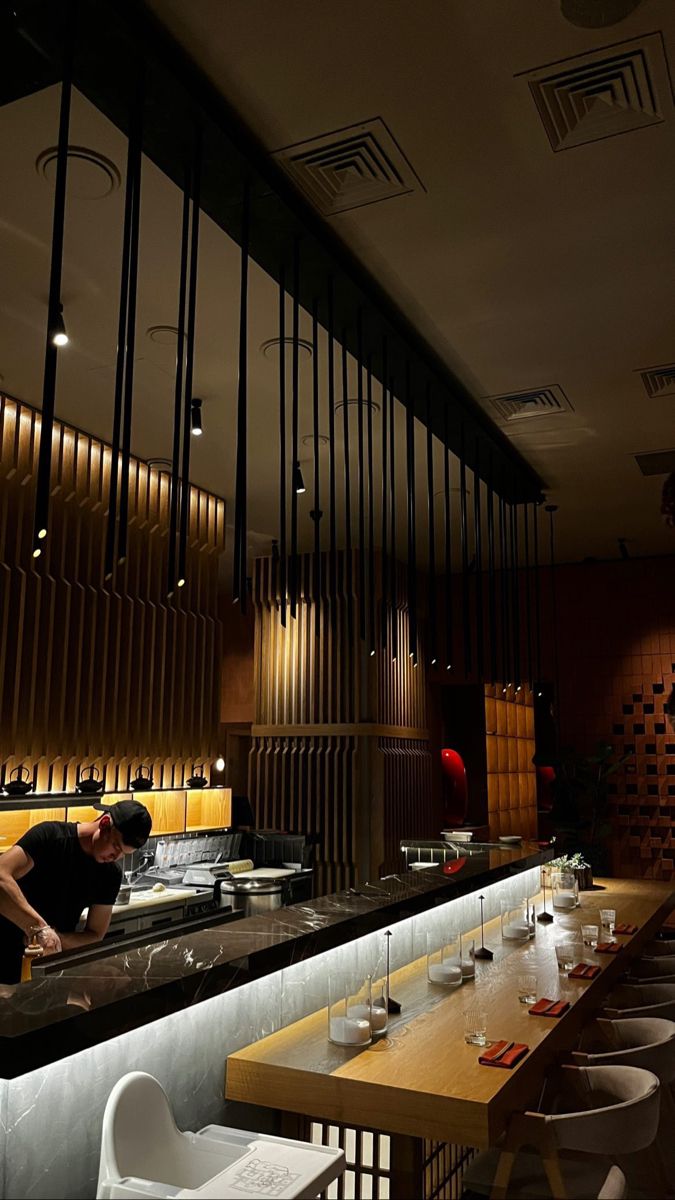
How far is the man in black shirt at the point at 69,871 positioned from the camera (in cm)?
374

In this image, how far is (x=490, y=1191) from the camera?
8.05ft

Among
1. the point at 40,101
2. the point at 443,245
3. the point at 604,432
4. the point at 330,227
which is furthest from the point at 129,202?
the point at 604,432

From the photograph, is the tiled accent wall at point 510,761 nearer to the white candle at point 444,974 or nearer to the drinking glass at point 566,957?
the drinking glass at point 566,957

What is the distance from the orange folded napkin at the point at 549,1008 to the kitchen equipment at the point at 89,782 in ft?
11.1

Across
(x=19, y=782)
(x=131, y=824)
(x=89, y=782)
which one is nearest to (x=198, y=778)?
(x=89, y=782)

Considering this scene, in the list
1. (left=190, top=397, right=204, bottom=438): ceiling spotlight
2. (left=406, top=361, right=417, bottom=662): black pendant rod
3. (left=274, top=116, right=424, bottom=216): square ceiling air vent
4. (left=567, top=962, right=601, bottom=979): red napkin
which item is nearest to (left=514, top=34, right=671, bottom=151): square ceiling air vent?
Answer: (left=274, top=116, right=424, bottom=216): square ceiling air vent

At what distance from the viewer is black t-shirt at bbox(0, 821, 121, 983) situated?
384 centimetres

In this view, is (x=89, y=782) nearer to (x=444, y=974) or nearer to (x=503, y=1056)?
(x=444, y=974)

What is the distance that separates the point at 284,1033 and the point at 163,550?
4.48m

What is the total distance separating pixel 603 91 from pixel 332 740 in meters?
6.30

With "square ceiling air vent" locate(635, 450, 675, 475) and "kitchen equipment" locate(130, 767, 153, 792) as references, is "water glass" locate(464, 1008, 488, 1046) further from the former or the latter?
"square ceiling air vent" locate(635, 450, 675, 475)

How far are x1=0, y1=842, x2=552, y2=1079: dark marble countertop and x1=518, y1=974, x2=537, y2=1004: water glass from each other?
531 mm

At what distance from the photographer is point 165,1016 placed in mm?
2285

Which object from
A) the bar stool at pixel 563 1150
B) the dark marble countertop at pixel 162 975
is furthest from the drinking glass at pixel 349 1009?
the bar stool at pixel 563 1150
